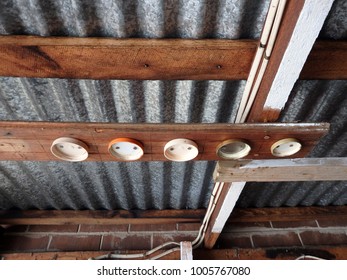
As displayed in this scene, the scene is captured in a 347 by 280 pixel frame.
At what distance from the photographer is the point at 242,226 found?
262 cm

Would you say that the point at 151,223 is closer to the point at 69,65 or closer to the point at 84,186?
the point at 84,186

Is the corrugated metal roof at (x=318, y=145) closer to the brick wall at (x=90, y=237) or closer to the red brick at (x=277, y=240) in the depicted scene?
the red brick at (x=277, y=240)

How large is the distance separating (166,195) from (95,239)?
811 mm

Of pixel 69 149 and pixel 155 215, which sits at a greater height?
pixel 155 215

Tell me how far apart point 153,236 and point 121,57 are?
6.16 feet

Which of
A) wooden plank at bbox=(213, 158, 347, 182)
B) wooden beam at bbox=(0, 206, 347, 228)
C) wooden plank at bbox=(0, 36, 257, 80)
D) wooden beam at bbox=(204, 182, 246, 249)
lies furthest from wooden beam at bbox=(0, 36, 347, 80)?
wooden beam at bbox=(0, 206, 347, 228)

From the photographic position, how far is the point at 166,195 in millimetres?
2219

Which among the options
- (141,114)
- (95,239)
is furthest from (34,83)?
(95,239)

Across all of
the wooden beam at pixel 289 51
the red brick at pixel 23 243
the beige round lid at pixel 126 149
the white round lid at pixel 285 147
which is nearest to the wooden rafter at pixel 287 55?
the wooden beam at pixel 289 51

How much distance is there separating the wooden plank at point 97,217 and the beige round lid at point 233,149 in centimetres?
132

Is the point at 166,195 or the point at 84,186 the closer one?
the point at 84,186

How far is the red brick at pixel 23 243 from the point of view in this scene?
2.47m

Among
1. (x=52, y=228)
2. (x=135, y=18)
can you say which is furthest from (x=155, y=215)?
(x=135, y=18)

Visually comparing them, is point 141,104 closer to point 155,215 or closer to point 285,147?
point 285,147
